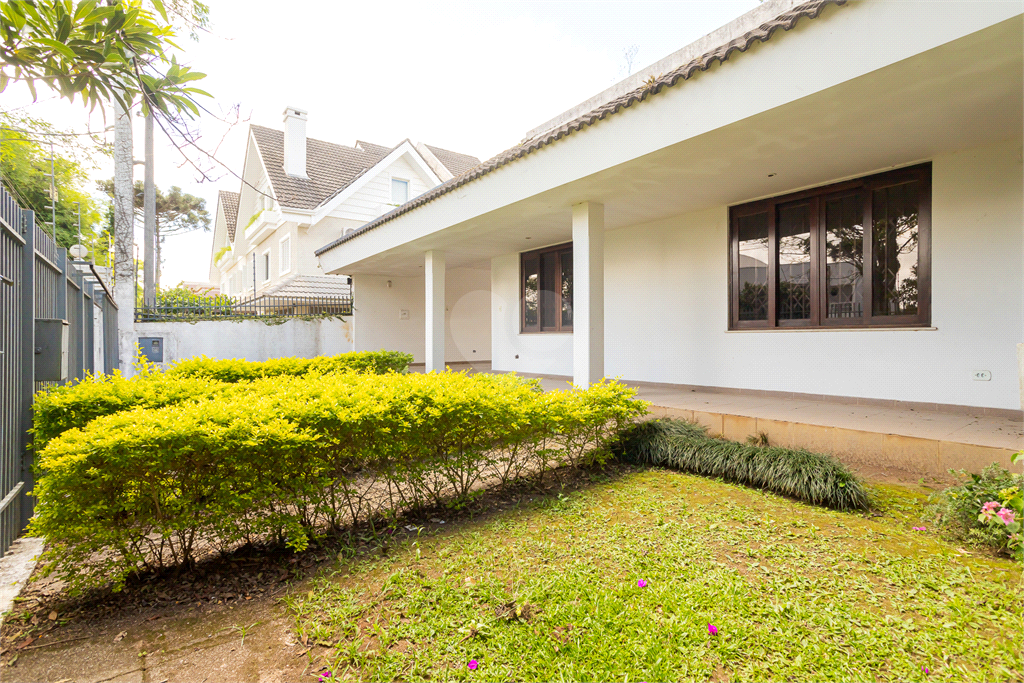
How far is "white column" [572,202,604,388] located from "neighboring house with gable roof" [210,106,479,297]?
43.3 ft

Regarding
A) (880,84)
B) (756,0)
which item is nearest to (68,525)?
(880,84)

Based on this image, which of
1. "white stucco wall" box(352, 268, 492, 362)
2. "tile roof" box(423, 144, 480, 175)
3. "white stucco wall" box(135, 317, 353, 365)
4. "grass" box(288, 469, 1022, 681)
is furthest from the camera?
"tile roof" box(423, 144, 480, 175)

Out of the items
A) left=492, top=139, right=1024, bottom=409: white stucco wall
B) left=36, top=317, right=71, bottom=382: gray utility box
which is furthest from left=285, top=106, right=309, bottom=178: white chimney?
left=36, top=317, right=71, bottom=382: gray utility box

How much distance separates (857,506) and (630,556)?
2.05 meters

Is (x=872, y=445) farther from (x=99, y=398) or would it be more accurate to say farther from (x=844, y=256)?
(x=99, y=398)

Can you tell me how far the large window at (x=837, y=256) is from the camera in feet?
19.5

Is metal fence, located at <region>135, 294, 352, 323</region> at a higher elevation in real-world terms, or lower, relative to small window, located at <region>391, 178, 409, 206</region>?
lower

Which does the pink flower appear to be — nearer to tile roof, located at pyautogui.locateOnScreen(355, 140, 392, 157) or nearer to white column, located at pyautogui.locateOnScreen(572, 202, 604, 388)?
white column, located at pyautogui.locateOnScreen(572, 202, 604, 388)

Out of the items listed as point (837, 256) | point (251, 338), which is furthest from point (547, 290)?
point (251, 338)

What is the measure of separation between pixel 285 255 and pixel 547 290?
40.0 ft

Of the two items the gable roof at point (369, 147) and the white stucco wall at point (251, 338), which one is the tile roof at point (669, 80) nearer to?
the white stucco wall at point (251, 338)

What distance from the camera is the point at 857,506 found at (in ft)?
12.8

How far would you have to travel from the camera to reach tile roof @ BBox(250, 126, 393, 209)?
18500mm

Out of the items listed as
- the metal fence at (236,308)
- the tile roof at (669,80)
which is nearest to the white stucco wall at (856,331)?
the tile roof at (669,80)
